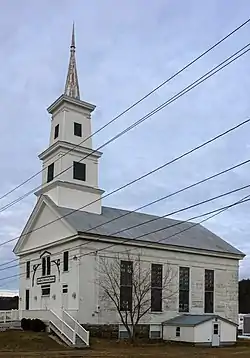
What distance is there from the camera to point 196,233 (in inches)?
1773

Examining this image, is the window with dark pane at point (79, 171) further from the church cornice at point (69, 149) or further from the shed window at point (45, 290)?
the shed window at point (45, 290)

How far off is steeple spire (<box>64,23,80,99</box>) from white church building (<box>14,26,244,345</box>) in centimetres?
10

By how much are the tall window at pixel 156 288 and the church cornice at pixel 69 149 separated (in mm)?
10253

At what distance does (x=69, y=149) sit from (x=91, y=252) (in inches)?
383

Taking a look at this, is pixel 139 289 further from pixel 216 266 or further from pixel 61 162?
pixel 61 162

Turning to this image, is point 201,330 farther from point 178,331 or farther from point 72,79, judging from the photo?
point 72,79

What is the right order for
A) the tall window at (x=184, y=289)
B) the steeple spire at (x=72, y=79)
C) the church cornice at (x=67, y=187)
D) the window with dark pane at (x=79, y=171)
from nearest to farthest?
the tall window at (x=184, y=289) < the church cornice at (x=67, y=187) < the window with dark pane at (x=79, y=171) < the steeple spire at (x=72, y=79)

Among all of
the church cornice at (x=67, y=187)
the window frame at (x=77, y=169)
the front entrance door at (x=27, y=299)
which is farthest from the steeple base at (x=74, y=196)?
the front entrance door at (x=27, y=299)

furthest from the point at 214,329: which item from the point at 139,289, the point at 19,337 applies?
the point at 19,337

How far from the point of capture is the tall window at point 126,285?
3667 cm

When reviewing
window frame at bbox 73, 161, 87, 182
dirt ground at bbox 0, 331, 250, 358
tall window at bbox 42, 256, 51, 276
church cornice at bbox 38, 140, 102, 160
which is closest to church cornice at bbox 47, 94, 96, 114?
church cornice at bbox 38, 140, 102, 160

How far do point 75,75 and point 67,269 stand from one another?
1894 cm

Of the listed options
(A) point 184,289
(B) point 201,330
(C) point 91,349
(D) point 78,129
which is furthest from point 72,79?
(C) point 91,349

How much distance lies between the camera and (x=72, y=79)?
150 ft
